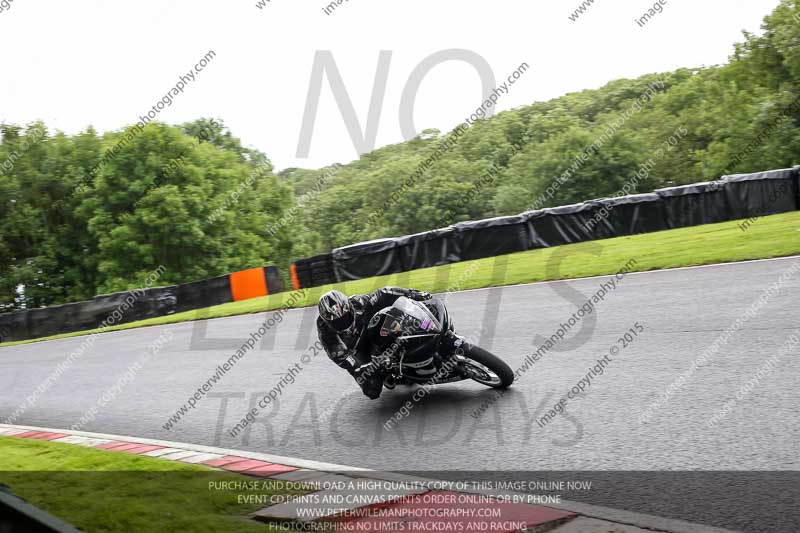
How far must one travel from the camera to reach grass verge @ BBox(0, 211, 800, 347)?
14438 millimetres

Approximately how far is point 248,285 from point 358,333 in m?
17.4

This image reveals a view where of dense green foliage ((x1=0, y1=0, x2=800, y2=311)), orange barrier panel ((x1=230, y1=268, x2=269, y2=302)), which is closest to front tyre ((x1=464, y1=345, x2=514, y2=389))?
orange barrier panel ((x1=230, y1=268, x2=269, y2=302))

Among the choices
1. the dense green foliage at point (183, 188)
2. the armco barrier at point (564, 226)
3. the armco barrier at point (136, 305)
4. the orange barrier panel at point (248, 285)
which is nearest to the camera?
the armco barrier at point (564, 226)

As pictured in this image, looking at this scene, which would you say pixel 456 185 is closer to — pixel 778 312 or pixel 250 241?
pixel 250 241

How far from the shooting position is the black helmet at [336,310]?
298 inches

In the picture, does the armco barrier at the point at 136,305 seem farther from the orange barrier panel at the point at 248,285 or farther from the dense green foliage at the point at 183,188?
the dense green foliage at the point at 183,188

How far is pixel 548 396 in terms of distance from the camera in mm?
7367

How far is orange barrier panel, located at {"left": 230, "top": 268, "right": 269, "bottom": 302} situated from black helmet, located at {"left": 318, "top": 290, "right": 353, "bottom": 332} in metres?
17.1

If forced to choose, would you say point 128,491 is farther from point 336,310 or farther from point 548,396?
point 548,396

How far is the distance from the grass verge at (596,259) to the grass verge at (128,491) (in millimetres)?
10126

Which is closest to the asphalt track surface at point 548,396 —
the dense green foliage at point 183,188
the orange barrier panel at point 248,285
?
the orange barrier panel at point 248,285

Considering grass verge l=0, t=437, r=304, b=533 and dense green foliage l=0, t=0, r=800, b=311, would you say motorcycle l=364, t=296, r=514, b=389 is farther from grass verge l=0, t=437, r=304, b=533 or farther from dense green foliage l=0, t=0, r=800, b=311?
dense green foliage l=0, t=0, r=800, b=311

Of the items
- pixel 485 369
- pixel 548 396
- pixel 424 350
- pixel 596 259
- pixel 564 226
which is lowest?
pixel 548 396

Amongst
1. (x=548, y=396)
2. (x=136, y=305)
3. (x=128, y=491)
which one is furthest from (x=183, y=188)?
(x=128, y=491)
